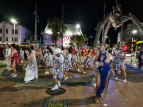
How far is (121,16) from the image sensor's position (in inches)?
334

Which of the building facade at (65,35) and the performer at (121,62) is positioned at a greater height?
the building facade at (65,35)

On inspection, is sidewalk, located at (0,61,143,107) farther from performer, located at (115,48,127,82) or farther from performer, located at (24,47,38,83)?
performer, located at (115,48,127,82)

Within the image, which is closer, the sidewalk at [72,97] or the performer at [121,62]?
the sidewalk at [72,97]

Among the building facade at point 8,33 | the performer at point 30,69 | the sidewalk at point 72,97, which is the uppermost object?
the building facade at point 8,33

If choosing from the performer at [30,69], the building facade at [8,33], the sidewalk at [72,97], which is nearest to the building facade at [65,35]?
the building facade at [8,33]

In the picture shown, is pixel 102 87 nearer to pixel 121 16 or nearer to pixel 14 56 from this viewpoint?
pixel 14 56

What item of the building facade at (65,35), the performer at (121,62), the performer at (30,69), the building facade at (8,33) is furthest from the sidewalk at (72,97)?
the building facade at (65,35)

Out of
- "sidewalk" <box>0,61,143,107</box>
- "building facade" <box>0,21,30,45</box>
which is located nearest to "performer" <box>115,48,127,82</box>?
"sidewalk" <box>0,61,143,107</box>

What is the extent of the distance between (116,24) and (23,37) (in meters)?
39.1

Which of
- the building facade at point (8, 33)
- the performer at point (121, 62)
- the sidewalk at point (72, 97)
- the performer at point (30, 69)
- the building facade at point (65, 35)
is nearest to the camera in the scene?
the sidewalk at point (72, 97)

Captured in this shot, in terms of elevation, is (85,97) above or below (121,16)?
below

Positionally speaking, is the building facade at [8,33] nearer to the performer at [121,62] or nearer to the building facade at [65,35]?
the building facade at [65,35]

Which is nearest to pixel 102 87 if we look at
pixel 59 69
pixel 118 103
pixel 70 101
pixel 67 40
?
pixel 118 103

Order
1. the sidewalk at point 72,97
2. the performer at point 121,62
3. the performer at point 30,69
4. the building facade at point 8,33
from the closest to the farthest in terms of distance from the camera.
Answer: the sidewalk at point 72,97
the performer at point 30,69
the performer at point 121,62
the building facade at point 8,33
